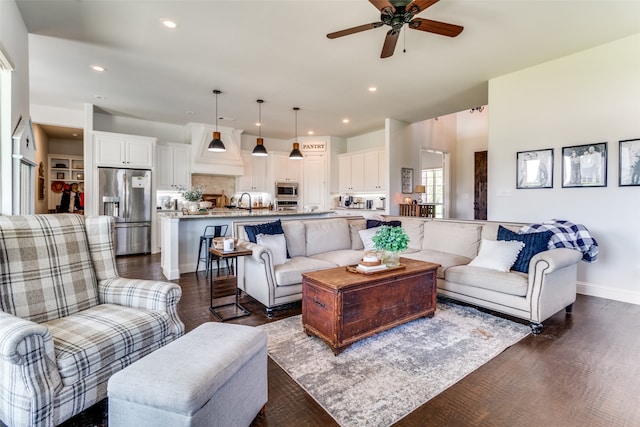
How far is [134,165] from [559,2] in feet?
23.0

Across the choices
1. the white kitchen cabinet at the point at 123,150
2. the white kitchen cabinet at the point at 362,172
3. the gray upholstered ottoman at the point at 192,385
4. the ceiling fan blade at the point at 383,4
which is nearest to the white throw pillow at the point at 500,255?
the ceiling fan blade at the point at 383,4

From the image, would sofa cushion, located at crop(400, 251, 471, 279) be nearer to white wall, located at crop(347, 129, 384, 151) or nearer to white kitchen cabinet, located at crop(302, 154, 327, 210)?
white wall, located at crop(347, 129, 384, 151)

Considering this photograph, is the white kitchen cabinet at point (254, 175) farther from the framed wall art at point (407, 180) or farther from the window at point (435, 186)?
the window at point (435, 186)

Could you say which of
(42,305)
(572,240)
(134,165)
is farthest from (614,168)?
(134,165)

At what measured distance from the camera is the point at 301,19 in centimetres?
291

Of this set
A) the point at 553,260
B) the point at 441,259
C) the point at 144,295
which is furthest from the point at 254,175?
the point at 553,260

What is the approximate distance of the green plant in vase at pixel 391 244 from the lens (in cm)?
269

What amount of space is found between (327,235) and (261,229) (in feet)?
3.24

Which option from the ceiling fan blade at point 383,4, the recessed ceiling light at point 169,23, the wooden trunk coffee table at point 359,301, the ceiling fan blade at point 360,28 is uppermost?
the recessed ceiling light at point 169,23

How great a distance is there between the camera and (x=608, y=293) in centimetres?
357

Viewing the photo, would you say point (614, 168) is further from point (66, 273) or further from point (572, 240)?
point (66, 273)

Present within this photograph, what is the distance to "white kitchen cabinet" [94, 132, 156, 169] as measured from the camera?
5922 millimetres

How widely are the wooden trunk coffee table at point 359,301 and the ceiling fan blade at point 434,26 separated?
2.07m

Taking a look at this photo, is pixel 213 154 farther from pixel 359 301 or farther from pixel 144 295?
pixel 359 301
